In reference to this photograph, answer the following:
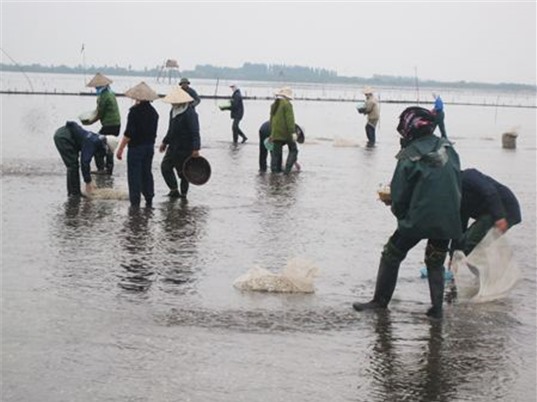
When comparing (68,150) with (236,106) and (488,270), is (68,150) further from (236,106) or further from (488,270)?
(236,106)

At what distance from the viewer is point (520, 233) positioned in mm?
11688

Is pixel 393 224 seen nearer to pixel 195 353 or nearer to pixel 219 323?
pixel 219 323

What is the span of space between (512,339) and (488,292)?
1.18m

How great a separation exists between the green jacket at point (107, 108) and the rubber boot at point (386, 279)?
956 centimetres

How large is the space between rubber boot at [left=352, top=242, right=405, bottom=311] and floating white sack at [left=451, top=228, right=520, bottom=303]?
3.21 feet

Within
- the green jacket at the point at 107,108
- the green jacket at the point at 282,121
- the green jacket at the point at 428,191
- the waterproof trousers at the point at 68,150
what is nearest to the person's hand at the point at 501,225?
the green jacket at the point at 428,191

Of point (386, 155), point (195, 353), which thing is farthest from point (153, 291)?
point (386, 155)

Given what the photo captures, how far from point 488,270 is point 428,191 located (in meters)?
1.50

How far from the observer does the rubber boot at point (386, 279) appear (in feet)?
23.8

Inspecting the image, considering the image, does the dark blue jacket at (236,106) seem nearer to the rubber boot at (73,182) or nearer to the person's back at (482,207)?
the rubber boot at (73,182)

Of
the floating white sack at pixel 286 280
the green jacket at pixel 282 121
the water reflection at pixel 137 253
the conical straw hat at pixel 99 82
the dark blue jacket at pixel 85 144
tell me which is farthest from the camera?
the green jacket at pixel 282 121

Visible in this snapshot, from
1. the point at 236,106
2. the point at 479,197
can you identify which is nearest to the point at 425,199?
the point at 479,197

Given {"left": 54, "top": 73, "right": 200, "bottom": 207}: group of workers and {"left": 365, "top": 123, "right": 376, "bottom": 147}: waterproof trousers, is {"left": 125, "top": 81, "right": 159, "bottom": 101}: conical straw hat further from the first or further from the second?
{"left": 365, "top": 123, "right": 376, "bottom": 147}: waterproof trousers

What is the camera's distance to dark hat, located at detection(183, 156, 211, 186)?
529 inches
